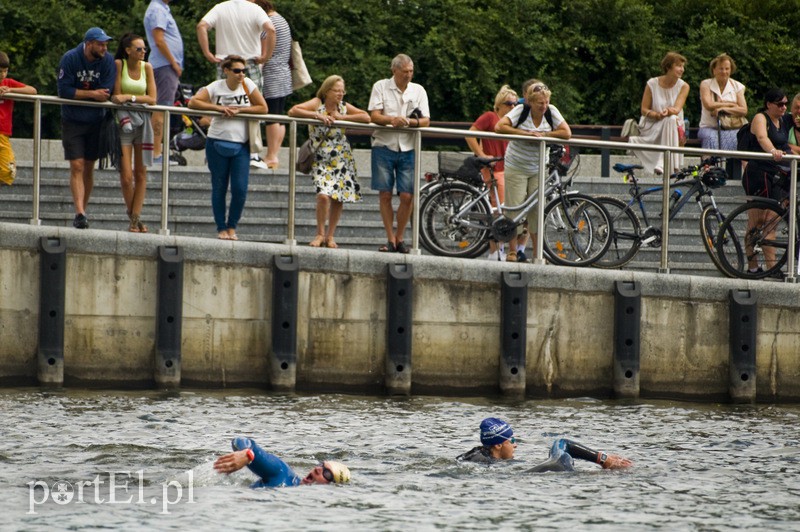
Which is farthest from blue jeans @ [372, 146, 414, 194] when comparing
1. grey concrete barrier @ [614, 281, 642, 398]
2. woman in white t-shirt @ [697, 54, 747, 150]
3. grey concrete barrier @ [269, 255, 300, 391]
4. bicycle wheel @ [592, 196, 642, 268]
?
woman in white t-shirt @ [697, 54, 747, 150]

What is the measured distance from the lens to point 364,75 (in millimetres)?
28469

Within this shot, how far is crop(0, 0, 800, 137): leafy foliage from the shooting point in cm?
2820

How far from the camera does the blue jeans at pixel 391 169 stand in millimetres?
20016

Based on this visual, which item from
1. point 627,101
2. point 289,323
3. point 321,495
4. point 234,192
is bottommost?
point 321,495

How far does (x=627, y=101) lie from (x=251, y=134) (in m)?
11.9

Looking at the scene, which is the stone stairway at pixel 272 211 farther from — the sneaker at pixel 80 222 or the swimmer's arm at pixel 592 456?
the swimmer's arm at pixel 592 456

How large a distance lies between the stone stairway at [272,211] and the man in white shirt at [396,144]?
0.20 m

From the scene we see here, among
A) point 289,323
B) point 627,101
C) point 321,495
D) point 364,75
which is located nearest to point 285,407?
point 289,323

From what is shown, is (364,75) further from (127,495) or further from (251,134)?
(127,495)

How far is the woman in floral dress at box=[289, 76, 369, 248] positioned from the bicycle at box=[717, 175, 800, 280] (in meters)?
3.69

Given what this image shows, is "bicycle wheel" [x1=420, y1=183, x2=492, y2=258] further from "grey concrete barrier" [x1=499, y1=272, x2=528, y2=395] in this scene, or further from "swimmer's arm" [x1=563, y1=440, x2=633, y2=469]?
"swimmer's arm" [x1=563, y1=440, x2=633, y2=469]

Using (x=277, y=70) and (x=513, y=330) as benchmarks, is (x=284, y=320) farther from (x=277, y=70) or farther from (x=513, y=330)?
(x=277, y=70)

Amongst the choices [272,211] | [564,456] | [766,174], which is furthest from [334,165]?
[564,456]

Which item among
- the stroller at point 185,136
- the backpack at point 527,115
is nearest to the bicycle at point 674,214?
the backpack at point 527,115
